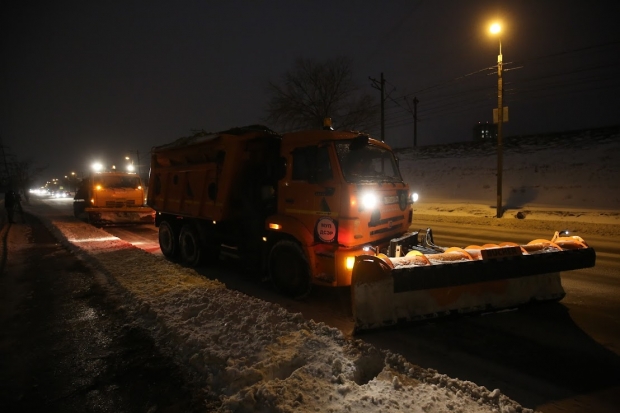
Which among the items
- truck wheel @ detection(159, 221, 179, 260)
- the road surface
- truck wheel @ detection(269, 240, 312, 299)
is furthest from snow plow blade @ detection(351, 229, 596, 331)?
truck wheel @ detection(159, 221, 179, 260)

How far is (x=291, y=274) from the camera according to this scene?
5609 mm

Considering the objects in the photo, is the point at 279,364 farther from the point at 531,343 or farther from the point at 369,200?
the point at 531,343

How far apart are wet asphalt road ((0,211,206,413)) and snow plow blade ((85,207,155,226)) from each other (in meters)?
9.60

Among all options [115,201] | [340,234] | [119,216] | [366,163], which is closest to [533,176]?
[366,163]

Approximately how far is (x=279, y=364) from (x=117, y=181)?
16232 millimetres

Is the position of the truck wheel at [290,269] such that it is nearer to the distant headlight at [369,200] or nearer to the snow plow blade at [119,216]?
the distant headlight at [369,200]

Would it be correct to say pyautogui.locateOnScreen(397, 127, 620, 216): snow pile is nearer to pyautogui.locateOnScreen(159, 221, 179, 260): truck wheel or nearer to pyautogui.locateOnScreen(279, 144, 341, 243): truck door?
pyautogui.locateOnScreen(279, 144, 341, 243): truck door

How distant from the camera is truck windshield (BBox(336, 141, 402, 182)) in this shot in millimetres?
5152

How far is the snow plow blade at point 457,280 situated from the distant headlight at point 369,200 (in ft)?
3.30

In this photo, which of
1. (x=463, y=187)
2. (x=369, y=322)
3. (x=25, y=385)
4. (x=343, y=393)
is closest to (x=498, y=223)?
(x=463, y=187)

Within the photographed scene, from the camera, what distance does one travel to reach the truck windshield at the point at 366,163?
5152mm

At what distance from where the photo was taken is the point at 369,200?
509cm

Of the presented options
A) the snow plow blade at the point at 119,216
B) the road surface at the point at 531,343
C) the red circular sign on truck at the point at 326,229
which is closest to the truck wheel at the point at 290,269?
the road surface at the point at 531,343

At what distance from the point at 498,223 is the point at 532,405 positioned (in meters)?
14.1
